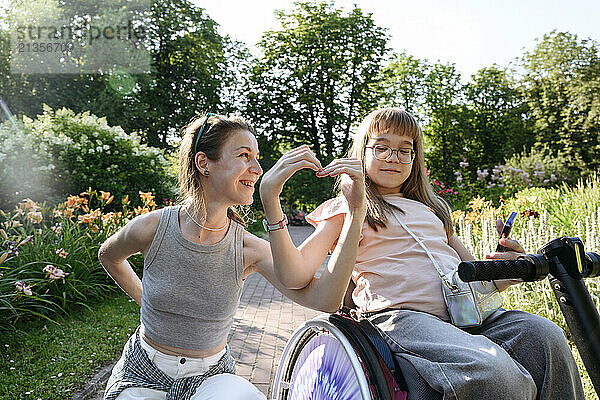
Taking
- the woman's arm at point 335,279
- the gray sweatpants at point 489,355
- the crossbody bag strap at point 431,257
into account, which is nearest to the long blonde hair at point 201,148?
the woman's arm at point 335,279

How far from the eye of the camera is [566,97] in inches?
986

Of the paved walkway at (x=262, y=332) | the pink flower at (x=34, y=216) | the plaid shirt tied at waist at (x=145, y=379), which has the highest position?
the plaid shirt tied at waist at (x=145, y=379)

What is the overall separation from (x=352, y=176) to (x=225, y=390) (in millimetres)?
817

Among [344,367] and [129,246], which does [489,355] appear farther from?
[129,246]

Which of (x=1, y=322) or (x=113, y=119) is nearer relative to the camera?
(x=1, y=322)

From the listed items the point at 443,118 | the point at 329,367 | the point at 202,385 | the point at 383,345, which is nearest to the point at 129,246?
the point at 202,385

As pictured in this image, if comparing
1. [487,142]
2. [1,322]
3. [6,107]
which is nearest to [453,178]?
[487,142]

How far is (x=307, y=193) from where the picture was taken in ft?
73.7

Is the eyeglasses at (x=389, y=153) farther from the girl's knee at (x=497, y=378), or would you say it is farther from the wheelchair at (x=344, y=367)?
the girl's knee at (x=497, y=378)

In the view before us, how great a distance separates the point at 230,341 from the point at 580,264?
13.0 ft

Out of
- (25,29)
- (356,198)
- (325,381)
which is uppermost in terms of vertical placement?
(25,29)

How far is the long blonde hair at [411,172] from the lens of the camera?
→ 217 cm

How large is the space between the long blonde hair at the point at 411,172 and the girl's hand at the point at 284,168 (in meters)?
0.53

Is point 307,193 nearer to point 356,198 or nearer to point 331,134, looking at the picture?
point 331,134
